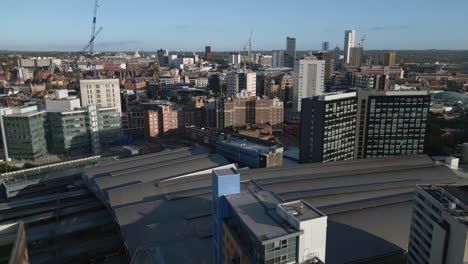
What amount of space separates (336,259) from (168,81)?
78933mm

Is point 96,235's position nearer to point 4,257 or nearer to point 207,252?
point 4,257

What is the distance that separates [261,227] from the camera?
8930mm

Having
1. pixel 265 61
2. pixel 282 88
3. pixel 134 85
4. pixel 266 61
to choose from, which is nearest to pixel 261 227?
pixel 282 88

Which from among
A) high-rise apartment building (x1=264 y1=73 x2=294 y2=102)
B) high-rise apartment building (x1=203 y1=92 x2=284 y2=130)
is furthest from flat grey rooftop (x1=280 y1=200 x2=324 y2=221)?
high-rise apartment building (x1=264 y1=73 x2=294 y2=102)

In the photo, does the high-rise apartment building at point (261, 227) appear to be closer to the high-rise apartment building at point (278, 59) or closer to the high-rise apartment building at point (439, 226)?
the high-rise apartment building at point (439, 226)

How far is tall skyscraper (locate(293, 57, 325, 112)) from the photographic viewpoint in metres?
58.2

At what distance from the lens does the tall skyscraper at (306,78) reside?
191ft

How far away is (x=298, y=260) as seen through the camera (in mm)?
8766

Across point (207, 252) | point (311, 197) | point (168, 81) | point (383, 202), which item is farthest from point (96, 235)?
point (168, 81)

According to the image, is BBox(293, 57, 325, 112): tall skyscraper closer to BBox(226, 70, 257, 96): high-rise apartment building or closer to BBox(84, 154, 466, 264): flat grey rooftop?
BBox(226, 70, 257, 96): high-rise apartment building

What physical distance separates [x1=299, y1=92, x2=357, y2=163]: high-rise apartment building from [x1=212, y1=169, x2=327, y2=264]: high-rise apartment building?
19194mm

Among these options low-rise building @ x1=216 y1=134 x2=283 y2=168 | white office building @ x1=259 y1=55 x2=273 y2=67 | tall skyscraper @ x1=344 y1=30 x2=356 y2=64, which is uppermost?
tall skyscraper @ x1=344 y1=30 x2=356 y2=64

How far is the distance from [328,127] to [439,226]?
1835 centimetres

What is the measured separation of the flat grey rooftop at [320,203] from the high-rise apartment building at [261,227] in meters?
5.06
